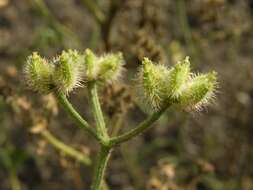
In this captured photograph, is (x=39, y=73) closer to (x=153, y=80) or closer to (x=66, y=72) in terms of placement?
(x=66, y=72)

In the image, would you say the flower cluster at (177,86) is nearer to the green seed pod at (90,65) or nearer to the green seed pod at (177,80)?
the green seed pod at (177,80)

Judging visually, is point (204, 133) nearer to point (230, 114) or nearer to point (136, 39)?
point (230, 114)

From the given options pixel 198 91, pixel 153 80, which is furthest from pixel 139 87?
pixel 198 91

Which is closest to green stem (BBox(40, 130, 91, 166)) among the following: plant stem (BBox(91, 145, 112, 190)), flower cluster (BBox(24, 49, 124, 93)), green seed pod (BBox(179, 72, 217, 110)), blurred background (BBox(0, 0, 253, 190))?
blurred background (BBox(0, 0, 253, 190))

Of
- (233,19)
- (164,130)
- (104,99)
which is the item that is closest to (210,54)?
(164,130)

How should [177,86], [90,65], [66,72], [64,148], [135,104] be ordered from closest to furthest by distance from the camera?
[177,86]
[66,72]
[90,65]
[135,104]
[64,148]

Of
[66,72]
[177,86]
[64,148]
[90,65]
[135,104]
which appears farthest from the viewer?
[64,148]

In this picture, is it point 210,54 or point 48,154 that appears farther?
point 210,54
